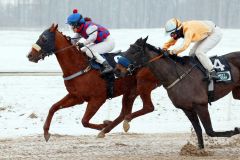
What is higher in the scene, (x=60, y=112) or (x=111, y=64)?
(x=111, y=64)

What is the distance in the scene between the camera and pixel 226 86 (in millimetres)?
9219

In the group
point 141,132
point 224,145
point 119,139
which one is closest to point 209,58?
point 224,145

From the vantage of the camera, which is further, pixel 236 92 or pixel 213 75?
pixel 236 92

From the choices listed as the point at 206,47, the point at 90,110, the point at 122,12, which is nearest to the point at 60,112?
the point at 90,110

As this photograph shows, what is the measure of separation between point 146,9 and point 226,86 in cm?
Result: 3899

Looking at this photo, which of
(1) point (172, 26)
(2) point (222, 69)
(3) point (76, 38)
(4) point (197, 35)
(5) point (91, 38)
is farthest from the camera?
(3) point (76, 38)

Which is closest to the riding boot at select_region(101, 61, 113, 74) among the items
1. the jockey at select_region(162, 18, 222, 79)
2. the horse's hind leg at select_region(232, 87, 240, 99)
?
the jockey at select_region(162, 18, 222, 79)

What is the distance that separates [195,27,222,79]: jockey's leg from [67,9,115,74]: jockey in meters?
1.51

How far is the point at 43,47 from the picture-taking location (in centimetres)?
A: 958

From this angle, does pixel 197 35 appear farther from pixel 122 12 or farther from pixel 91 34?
pixel 122 12

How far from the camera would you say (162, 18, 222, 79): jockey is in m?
8.89

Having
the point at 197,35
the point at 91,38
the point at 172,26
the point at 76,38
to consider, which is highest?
the point at 172,26

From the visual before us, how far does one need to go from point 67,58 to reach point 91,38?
0.51m

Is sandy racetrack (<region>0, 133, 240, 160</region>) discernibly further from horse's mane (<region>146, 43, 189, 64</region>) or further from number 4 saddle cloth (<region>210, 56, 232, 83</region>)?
horse's mane (<region>146, 43, 189, 64</region>)
